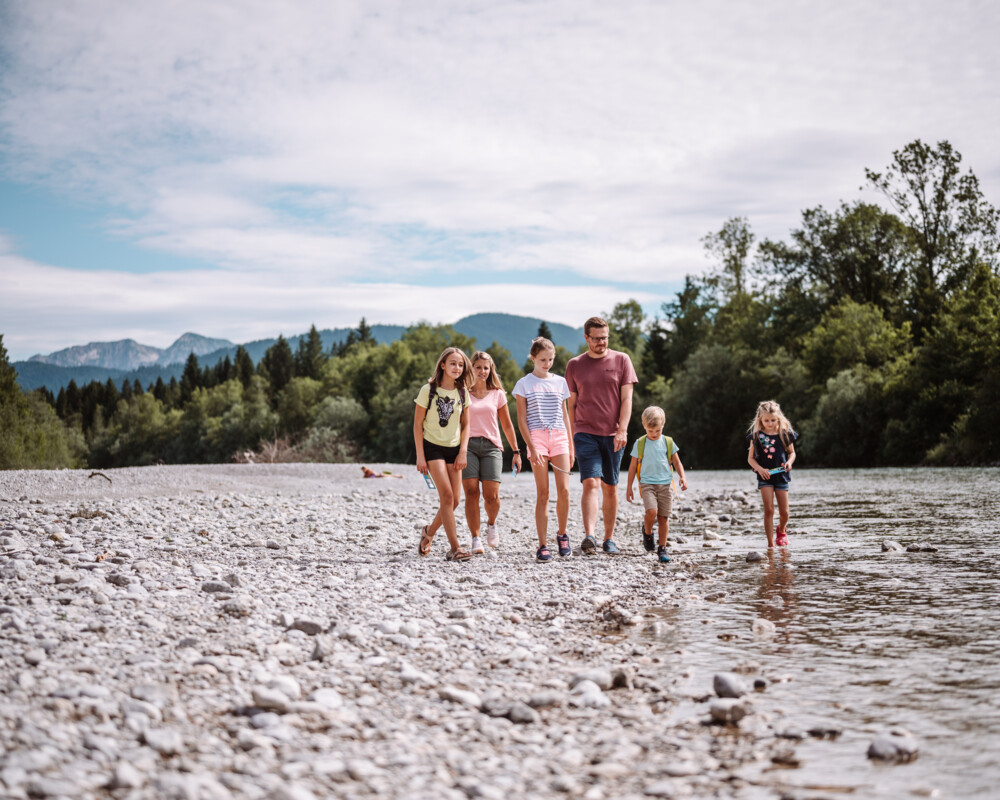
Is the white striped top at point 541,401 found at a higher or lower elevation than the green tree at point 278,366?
lower

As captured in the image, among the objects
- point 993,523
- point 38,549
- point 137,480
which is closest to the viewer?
point 38,549

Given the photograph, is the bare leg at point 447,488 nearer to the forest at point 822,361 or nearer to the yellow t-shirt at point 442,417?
the yellow t-shirt at point 442,417

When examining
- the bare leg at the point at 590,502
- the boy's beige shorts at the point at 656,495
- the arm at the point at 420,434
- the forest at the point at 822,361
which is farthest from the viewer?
the forest at the point at 822,361

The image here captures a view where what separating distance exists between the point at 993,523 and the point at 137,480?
18658mm

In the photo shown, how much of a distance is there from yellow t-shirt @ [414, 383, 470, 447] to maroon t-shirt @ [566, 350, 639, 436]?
1444 mm

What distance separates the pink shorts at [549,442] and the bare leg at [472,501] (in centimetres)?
85

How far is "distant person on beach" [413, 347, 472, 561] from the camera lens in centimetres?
909

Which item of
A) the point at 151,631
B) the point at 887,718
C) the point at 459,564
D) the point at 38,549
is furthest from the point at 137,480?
the point at 887,718

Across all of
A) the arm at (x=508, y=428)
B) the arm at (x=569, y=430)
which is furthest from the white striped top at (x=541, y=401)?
the arm at (x=508, y=428)

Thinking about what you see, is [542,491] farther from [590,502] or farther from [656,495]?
[656,495]

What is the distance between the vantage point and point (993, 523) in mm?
13117

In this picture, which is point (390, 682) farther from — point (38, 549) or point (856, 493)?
point (856, 493)

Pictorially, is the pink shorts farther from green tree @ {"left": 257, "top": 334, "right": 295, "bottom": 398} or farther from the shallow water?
green tree @ {"left": 257, "top": 334, "right": 295, "bottom": 398}

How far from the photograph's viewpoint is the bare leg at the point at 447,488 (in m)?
9.11
